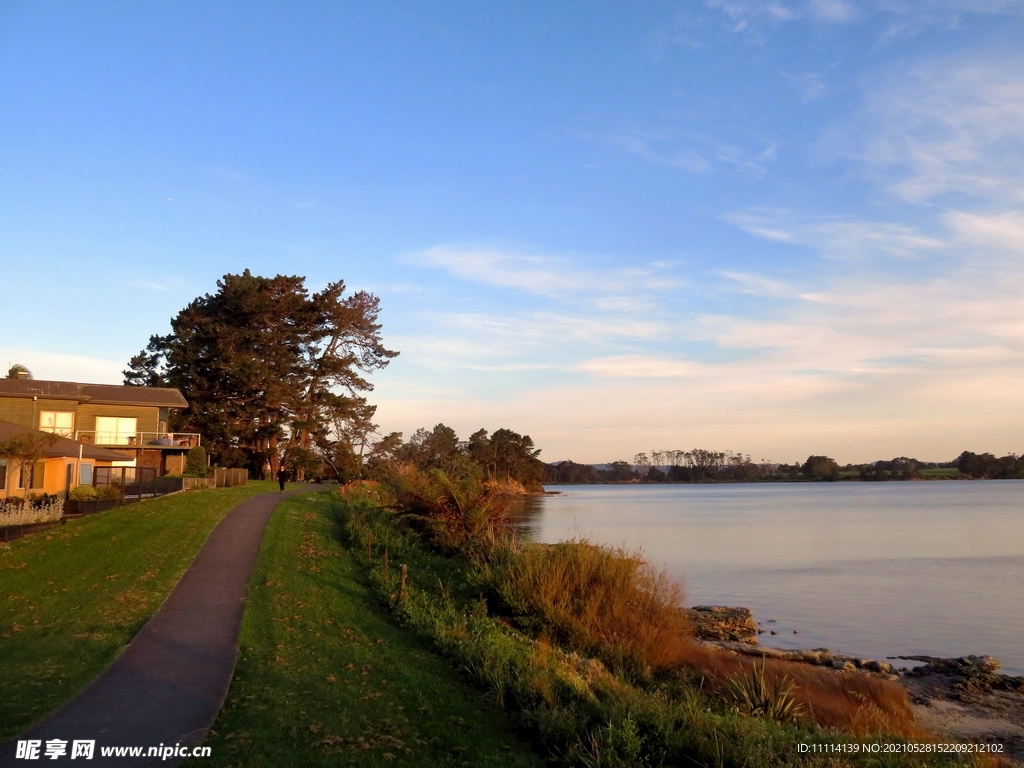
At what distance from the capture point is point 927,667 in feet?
59.2

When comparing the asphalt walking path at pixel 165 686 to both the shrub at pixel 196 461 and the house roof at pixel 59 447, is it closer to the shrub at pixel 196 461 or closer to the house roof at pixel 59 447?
the house roof at pixel 59 447

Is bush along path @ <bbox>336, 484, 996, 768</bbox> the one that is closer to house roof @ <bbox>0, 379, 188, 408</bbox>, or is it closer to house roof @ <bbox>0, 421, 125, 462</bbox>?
house roof @ <bbox>0, 421, 125, 462</bbox>

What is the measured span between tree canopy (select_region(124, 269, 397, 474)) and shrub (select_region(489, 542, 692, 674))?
3884 centimetres

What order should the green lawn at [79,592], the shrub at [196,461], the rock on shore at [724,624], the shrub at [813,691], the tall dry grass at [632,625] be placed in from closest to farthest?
the green lawn at [79,592]
the shrub at [813,691]
the tall dry grass at [632,625]
the rock on shore at [724,624]
the shrub at [196,461]

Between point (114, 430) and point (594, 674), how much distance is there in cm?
4252

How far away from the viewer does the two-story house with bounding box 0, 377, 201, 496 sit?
43.2m

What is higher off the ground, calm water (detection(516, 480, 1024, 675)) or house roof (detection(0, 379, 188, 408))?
house roof (detection(0, 379, 188, 408))

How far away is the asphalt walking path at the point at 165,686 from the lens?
7.73 m

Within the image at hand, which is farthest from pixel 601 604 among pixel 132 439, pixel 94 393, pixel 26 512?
pixel 94 393

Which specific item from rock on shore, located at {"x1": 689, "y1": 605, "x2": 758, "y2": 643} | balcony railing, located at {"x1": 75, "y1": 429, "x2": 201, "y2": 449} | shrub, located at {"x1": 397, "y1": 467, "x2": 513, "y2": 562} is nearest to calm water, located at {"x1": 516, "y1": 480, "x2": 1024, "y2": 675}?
rock on shore, located at {"x1": 689, "y1": 605, "x2": 758, "y2": 643}

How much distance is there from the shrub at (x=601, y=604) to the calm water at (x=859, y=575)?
3.95 meters

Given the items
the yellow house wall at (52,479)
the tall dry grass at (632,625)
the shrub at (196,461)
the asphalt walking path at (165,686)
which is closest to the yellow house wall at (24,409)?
the yellow house wall at (52,479)

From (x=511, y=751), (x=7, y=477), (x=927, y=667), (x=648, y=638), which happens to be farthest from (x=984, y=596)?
(x=7, y=477)

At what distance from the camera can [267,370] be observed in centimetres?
5203
